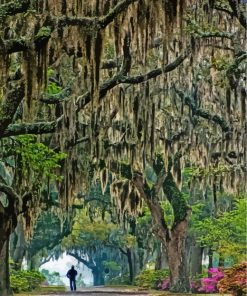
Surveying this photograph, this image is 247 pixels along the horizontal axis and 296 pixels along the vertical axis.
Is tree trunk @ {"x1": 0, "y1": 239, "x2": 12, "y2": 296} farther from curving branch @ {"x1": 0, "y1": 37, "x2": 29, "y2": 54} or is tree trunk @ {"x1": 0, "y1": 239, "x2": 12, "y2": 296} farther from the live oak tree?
curving branch @ {"x1": 0, "y1": 37, "x2": 29, "y2": 54}

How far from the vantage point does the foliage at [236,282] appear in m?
18.4

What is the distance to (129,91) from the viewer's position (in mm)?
20875

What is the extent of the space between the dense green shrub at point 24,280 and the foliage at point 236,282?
44.5ft

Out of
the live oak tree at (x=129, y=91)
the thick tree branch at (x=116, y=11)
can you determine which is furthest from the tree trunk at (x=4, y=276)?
the thick tree branch at (x=116, y=11)

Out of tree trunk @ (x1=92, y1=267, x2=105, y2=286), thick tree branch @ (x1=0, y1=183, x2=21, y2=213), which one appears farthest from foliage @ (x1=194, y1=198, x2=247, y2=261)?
tree trunk @ (x1=92, y1=267, x2=105, y2=286)

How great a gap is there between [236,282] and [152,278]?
64.5ft

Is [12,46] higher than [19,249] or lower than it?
higher

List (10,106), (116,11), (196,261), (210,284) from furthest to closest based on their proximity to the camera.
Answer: (196,261) < (210,284) < (10,106) < (116,11)

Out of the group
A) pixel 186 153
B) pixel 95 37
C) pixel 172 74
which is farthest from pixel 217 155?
pixel 95 37

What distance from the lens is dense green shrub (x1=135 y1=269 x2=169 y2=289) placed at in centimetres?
3671

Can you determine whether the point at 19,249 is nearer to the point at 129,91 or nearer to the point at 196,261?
the point at 196,261

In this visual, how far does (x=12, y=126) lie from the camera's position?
14422 millimetres

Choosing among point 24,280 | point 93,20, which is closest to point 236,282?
point 93,20

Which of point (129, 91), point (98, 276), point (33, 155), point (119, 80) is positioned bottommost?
point (98, 276)
